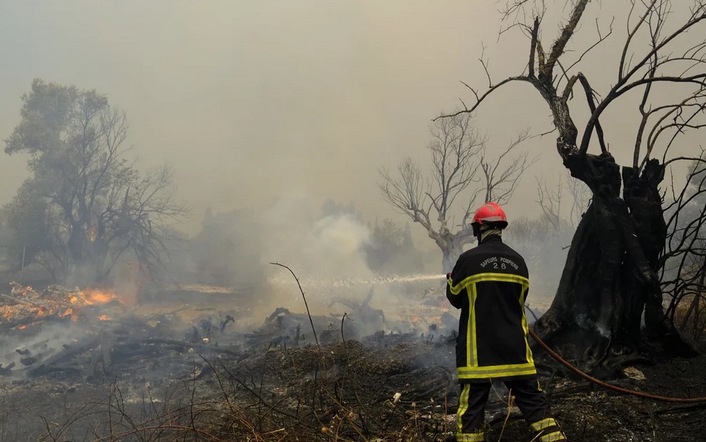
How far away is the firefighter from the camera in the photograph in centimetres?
299

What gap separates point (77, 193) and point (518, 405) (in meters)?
24.0

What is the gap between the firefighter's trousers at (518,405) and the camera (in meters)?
2.93

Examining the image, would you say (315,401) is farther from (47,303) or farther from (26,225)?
(26,225)

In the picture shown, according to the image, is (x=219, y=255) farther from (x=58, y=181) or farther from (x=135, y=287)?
(x=58, y=181)

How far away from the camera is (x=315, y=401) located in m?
5.41

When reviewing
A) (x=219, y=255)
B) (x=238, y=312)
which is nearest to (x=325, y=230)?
(x=219, y=255)

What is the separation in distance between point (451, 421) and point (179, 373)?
20.3 feet

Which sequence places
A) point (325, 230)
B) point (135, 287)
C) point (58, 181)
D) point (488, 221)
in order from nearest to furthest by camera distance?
point (488, 221) → point (135, 287) → point (58, 181) → point (325, 230)

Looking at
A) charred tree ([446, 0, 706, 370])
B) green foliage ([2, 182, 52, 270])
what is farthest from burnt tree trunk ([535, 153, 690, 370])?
green foliage ([2, 182, 52, 270])

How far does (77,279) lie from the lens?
2005 centimetres

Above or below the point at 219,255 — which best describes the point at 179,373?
below

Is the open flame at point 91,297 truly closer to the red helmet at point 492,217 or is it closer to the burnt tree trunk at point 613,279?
the burnt tree trunk at point 613,279

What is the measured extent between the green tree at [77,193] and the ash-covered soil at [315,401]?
44.1 feet

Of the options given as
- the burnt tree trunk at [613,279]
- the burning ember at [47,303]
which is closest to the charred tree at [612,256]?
the burnt tree trunk at [613,279]
